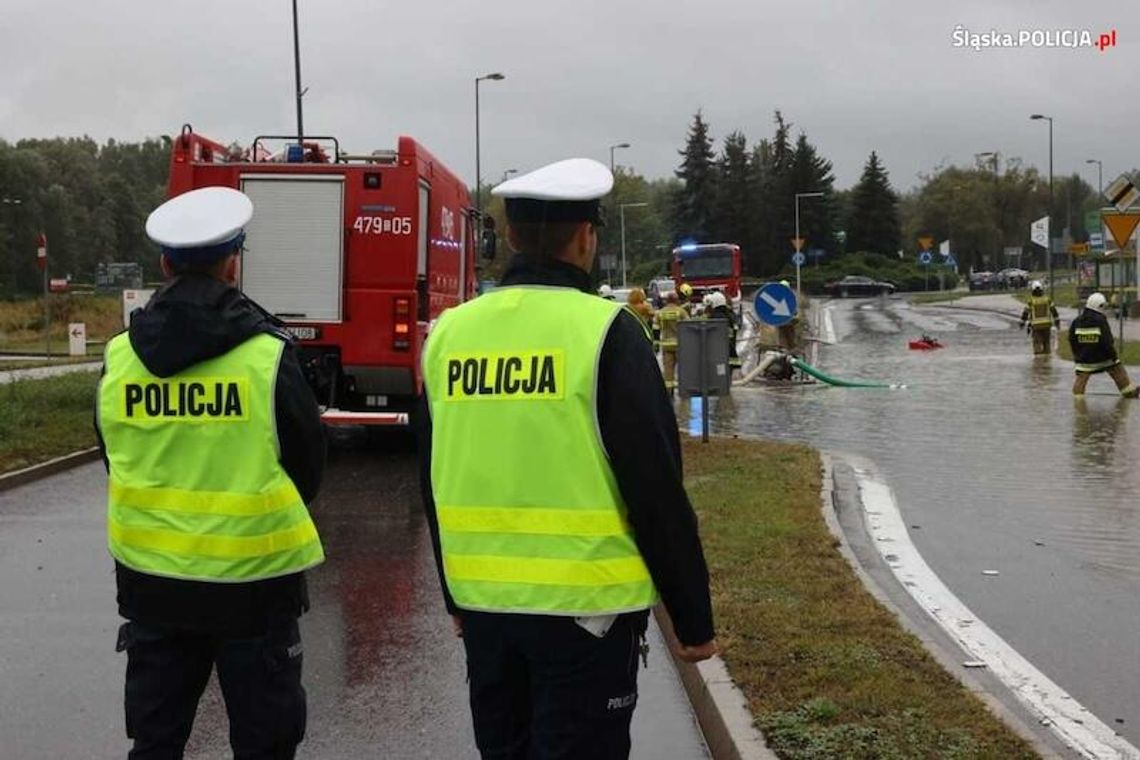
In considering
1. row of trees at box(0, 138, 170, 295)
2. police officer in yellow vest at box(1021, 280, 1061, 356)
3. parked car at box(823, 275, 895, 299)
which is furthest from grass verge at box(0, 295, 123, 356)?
parked car at box(823, 275, 895, 299)

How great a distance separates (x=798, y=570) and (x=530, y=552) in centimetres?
482

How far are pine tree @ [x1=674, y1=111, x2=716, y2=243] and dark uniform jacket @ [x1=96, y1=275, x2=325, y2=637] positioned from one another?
3762 inches

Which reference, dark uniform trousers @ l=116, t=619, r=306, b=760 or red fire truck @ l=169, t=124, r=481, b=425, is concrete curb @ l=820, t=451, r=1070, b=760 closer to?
dark uniform trousers @ l=116, t=619, r=306, b=760

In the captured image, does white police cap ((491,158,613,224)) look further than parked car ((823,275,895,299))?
No

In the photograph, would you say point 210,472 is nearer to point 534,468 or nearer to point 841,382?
point 534,468

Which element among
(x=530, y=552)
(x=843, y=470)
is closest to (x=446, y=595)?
(x=530, y=552)

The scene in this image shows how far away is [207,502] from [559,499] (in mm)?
1068

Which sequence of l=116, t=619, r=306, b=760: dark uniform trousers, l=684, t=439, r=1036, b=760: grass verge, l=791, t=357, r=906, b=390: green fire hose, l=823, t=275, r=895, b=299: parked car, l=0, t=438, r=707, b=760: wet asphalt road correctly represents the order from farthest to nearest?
1. l=823, t=275, r=895, b=299: parked car
2. l=791, t=357, r=906, b=390: green fire hose
3. l=0, t=438, r=707, b=760: wet asphalt road
4. l=684, t=439, r=1036, b=760: grass verge
5. l=116, t=619, r=306, b=760: dark uniform trousers

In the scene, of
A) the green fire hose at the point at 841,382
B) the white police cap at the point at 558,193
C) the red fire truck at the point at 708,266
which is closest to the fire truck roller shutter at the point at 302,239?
the white police cap at the point at 558,193

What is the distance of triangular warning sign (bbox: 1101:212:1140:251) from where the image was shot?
24.4 m

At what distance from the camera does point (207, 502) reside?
3328 millimetres

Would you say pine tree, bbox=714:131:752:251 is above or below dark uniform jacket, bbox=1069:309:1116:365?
above

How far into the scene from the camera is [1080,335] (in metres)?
18.5

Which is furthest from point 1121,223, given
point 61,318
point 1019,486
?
point 61,318
